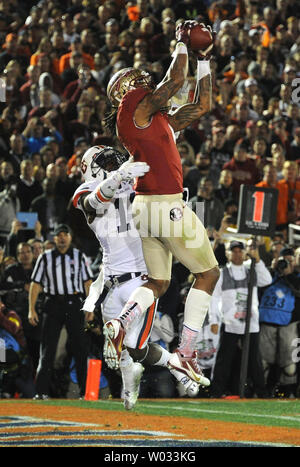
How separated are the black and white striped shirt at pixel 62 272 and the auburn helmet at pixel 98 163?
3110mm

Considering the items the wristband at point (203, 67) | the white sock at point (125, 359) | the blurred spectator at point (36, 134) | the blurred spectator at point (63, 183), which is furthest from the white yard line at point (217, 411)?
the blurred spectator at point (36, 134)

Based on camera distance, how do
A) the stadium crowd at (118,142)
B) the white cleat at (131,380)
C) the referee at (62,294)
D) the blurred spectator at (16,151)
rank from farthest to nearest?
the blurred spectator at (16,151), the stadium crowd at (118,142), the referee at (62,294), the white cleat at (131,380)

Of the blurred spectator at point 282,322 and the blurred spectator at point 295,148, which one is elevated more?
the blurred spectator at point 295,148

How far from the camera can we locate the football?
6.87 metres

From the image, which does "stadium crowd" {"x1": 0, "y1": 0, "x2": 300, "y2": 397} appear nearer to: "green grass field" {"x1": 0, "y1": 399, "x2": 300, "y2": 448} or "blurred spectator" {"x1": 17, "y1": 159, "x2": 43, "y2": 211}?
"blurred spectator" {"x1": 17, "y1": 159, "x2": 43, "y2": 211}

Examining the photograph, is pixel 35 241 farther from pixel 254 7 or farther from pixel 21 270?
pixel 254 7

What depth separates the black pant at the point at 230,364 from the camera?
11.1 meters

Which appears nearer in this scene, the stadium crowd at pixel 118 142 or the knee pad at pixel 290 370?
the stadium crowd at pixel 118 142

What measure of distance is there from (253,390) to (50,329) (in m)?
2.45

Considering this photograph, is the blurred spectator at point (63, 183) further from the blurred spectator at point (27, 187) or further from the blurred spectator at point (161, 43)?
the blurred spectator at point (161, 43)

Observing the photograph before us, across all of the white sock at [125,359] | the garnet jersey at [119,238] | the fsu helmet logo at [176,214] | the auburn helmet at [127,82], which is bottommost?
the white sock at [125,359]

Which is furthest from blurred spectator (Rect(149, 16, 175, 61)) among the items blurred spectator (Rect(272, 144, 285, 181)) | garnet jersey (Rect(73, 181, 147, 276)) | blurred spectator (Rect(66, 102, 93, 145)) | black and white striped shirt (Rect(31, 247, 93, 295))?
garnet jersey (Rect(73, 181, 147, 276))

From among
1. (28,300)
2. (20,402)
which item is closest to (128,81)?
(20,402)

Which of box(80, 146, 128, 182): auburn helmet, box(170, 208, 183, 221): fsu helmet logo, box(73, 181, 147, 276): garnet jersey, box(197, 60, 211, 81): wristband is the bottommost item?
box(73, 181, 147, 276): garnet jersey
